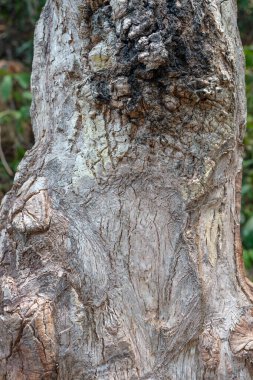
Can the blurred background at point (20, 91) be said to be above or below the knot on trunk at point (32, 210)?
above

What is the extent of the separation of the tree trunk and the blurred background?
1.86 m

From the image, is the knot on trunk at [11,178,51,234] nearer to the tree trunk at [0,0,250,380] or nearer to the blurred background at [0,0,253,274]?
the tree trunk at [0,0,250,380]

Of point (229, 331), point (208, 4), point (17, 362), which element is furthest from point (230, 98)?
point (17, 362)

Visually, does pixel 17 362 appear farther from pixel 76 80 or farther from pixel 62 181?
pixel 76 80

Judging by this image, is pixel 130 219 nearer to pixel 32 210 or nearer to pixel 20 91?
pixel 32 210

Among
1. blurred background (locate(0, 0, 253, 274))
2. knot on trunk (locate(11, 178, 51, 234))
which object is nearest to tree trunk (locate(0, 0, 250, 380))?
knot on trunk (locate(11, 178, 51, 234))

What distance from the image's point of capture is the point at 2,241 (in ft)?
4.67

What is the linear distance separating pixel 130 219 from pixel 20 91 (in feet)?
9.62

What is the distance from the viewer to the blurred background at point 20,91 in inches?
140

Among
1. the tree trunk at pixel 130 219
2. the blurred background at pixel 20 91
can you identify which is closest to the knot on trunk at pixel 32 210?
the tree trunk at pixel 130 219

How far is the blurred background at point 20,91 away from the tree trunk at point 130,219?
186 cm

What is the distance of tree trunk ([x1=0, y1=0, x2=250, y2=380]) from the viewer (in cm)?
129

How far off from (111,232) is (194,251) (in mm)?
193

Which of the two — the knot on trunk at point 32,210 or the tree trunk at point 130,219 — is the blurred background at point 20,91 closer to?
the tree trunk at point 130,219
